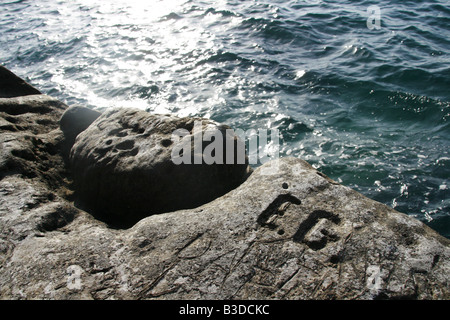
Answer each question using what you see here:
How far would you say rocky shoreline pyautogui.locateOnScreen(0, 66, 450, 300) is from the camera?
2.78m

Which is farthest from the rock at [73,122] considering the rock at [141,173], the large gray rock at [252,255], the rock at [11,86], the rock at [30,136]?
the large gray rock at [252,255]

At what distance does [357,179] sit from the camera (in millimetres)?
5891

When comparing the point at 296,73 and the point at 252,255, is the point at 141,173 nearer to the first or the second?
the point at 252,255

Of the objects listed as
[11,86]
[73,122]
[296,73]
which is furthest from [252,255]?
[296,73]

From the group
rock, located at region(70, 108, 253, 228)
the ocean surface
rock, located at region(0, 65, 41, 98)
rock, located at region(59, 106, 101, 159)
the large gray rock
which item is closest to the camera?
the large gray rock

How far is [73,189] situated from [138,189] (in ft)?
3.94

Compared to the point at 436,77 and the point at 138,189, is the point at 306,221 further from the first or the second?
the point at 436,77

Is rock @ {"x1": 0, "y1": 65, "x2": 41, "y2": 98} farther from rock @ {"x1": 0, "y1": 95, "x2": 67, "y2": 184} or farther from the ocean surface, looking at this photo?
the ocean surface

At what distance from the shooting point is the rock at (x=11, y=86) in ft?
21.8

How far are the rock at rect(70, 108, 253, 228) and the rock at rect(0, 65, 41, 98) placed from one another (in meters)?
2.82

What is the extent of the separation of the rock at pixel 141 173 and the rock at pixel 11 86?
9.24 ft

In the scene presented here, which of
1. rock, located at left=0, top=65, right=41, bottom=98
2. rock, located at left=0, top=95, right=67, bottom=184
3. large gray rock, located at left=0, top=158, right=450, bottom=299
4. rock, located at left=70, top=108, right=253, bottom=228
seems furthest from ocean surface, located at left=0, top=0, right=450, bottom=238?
rock, located at left=70, top=108, right=253, bottom=228

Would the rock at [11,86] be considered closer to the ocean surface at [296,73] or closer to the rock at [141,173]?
the ocean surface at [296,73]
